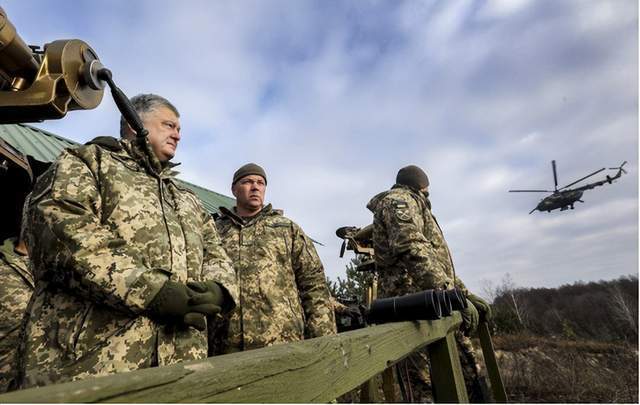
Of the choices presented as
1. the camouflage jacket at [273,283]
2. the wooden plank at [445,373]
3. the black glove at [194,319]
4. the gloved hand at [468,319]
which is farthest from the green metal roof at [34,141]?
the wooden plank at [445,373]

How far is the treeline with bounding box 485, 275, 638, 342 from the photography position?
1312 inches

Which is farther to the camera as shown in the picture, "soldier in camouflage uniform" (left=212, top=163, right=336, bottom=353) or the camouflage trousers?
the camouflage trousers

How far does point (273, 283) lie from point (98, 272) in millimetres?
1651

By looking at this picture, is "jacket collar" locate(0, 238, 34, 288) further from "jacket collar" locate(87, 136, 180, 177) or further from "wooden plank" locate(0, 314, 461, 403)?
"wooden plank" locate(0, 314, 461, 403)

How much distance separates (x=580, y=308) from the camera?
4875cm

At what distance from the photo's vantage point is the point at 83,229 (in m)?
1.57

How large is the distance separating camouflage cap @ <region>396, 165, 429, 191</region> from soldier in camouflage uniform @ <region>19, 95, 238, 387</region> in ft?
9.45

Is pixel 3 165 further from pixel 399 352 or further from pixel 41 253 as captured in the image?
pixel 399 352

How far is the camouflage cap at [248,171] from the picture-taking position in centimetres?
366

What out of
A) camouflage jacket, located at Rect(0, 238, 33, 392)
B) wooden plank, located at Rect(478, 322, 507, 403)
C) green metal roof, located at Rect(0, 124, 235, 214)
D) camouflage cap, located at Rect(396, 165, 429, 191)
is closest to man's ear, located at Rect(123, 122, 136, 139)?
camouflage jacket, located at Rect(0, 238, 33, 392)

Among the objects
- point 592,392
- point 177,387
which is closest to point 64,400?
point 177,387

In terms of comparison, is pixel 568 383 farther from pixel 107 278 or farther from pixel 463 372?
pixel 107 278

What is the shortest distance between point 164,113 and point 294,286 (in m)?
1.58

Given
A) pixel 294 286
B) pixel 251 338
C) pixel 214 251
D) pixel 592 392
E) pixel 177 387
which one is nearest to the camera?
pixel 177 387
